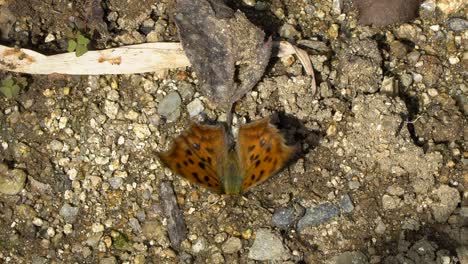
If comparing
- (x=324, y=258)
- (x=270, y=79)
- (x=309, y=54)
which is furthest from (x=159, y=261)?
(x=309, y=54)

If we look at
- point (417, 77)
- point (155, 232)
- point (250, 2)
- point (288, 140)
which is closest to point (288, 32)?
point (250, 2)

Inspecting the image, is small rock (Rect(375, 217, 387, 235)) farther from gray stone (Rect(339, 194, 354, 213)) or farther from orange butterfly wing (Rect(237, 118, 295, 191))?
orange butterfly wing (Rect(237, 118, 295, 191))

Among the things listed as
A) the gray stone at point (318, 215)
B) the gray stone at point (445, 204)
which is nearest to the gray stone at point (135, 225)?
the gray stone at point (318, 215)

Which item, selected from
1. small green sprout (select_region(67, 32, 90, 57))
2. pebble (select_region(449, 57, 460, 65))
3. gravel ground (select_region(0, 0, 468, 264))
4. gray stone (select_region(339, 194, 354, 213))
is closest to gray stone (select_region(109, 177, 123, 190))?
gravel ground (select_region(0, 0, 468, 264))

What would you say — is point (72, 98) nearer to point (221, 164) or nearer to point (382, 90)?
point (221, 164)

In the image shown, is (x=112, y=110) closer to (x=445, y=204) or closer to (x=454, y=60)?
(x=445, y=204)

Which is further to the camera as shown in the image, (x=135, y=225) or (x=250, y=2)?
(x=250, y=2)

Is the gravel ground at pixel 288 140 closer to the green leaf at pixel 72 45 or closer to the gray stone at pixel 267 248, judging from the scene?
the gray stone at pixel 267 248
